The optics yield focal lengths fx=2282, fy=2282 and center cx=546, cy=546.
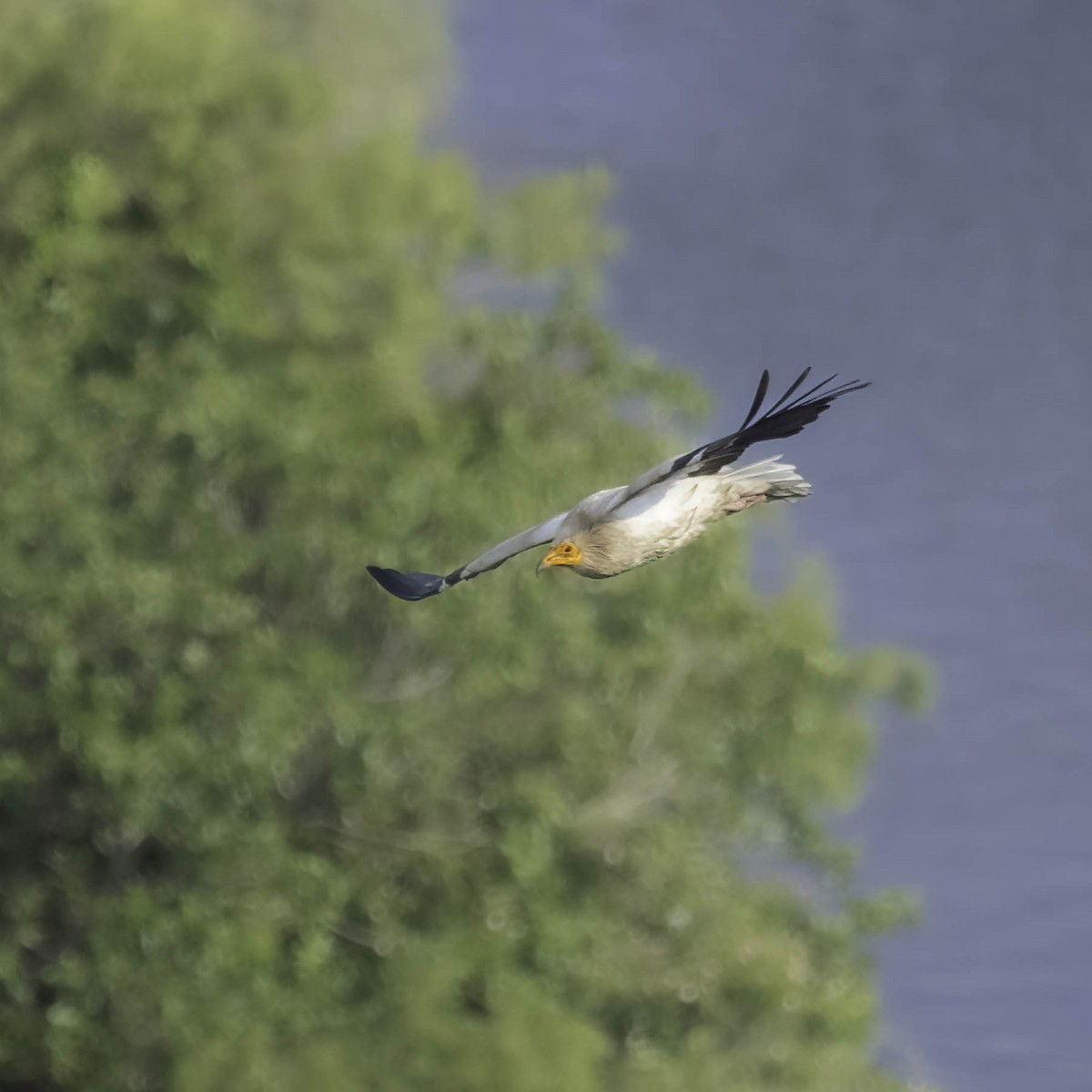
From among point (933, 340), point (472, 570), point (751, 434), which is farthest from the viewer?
point (933, 340)

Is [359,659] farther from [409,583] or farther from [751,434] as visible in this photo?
[751,434]

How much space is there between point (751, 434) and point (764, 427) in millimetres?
82

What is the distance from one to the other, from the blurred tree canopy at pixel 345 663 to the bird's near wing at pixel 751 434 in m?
9.99

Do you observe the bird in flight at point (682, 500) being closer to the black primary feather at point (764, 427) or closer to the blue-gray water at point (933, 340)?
the black primary feather at point (764, 427)

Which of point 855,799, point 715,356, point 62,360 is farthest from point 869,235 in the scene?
point 62,360

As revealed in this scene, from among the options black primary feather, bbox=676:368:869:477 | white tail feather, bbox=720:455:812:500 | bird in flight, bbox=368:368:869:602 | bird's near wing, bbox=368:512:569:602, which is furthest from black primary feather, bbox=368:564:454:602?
black primary feather, bbox=676:368:869:477

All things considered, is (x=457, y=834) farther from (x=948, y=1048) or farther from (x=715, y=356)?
(x=715, y=356)

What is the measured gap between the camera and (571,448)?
17.9 m

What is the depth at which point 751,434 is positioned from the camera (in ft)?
20.0

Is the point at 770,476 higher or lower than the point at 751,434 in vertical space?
higher

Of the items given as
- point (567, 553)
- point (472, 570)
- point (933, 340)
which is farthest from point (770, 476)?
point (933, 340)

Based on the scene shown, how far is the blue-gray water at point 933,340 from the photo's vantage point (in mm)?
35906

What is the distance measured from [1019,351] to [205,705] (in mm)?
35819

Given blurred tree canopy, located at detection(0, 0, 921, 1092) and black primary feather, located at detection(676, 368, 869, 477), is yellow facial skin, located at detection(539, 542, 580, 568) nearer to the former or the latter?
black primary feather, located at detection(676, 368, 869, 477)
